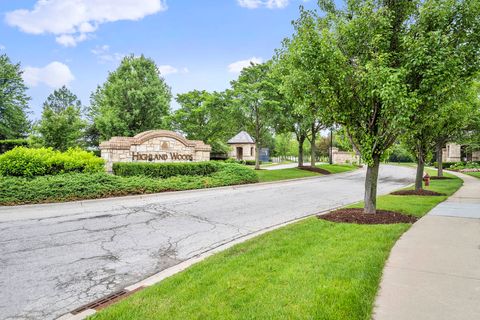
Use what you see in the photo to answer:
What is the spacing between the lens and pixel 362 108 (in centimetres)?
836

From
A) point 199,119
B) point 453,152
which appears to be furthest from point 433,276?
point 453,152

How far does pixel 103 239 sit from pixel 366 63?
311 inches

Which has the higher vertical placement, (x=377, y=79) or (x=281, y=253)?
(x=377, y=79)

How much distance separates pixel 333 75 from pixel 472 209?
6792mm

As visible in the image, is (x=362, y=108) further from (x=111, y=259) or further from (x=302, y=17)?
(x=111, y=259)

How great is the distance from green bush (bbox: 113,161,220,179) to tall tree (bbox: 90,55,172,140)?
12.0 metres

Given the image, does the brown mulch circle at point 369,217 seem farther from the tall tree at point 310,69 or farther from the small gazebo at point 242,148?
the small gazebo at point 242,148

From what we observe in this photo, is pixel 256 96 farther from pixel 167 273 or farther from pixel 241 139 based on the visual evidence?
pixel 241 139

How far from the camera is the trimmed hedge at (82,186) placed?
A: 10992 millimetres

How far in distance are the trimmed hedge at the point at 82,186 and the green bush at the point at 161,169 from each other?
0.70m

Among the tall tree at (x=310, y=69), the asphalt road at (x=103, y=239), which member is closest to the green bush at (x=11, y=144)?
the asphalt road at (x=103, y=239)

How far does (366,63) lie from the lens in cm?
795

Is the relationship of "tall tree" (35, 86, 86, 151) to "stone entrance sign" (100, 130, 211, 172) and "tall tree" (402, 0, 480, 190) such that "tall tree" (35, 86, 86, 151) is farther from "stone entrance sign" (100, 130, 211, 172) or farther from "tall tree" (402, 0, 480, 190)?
"tall tree" (402, 0, 480, 190)

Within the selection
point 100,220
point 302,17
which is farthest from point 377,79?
point 100,220
